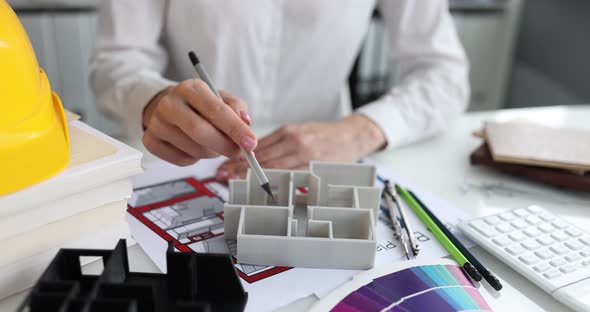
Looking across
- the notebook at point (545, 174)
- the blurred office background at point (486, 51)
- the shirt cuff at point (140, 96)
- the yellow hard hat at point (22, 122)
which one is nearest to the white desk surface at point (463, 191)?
the notebook at point (545, 174)

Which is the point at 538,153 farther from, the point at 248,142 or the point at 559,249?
the point at 248,142

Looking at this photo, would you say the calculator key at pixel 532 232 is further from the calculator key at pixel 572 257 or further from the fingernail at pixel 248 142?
the fingernail at pixel 248 142

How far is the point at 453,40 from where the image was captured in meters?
1.06

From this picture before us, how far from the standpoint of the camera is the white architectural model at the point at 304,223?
0.52 meters

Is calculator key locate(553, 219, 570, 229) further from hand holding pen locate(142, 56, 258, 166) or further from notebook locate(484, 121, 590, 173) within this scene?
hand holding pen locate(142, 56, 258, 166)

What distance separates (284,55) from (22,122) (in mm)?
659

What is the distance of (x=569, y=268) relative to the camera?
53 cm

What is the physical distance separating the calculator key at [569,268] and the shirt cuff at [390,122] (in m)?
0.37

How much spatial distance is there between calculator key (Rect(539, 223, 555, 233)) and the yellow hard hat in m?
0.52

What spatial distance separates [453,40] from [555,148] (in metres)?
0.37

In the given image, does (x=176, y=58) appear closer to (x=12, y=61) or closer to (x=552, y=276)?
(x=12, y=61)

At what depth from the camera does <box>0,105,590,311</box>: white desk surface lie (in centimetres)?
52

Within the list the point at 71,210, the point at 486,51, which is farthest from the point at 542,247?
the point at 486,51

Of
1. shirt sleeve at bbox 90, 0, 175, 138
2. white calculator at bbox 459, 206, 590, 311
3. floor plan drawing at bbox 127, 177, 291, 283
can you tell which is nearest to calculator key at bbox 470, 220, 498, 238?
white calculator at bbox 459, 206, 590, 311
